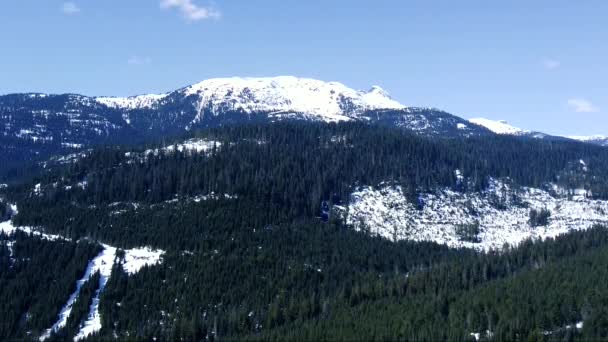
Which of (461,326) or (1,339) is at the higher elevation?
(461,326)

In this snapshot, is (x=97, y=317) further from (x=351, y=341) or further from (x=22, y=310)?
(x=351, y=341)

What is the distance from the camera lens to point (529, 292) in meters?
180

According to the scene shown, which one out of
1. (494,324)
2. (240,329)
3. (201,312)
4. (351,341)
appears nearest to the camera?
(351,341)

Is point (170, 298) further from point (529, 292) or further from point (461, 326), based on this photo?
point (529, 292)

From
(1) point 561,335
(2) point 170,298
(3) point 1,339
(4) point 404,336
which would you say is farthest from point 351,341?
(3) point 1,339

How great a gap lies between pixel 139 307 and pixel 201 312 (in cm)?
1760

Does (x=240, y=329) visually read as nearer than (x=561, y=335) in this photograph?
No

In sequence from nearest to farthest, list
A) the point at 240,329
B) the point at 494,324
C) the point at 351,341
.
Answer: the point at 351,341 → the point at 494,324 → the point at 240,329

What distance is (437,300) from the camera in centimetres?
18188

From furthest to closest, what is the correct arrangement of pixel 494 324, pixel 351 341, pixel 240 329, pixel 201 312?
pixel 201 312, pixel 240 329, pixel 494 324, pixel 351 341

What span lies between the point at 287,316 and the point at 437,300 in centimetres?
3986

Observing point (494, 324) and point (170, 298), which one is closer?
point (494, 324)

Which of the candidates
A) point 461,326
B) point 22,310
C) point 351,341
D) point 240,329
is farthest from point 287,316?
point 22,310

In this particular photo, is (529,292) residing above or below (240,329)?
above
